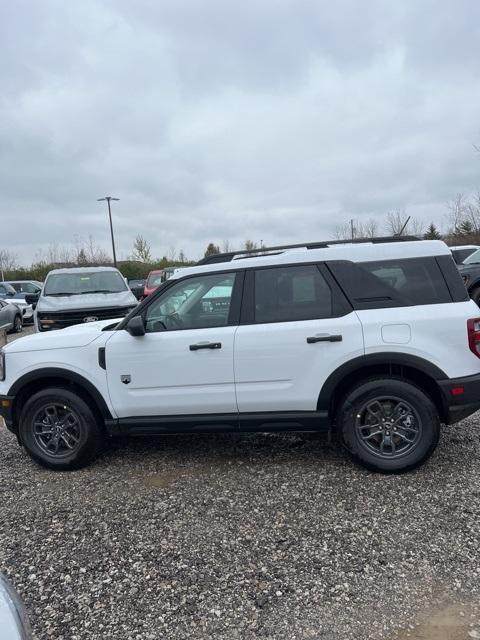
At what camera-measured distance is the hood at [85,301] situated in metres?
9.07

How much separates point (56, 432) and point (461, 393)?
3.40 metres

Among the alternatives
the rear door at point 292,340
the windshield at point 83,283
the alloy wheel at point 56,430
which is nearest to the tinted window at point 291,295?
the rear door at point 292,340

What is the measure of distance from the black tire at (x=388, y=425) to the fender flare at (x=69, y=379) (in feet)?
6.59

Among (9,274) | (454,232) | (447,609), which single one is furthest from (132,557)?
(9,274)

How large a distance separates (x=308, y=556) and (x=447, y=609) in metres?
0.81

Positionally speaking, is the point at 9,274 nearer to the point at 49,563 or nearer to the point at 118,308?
the point at 118,308

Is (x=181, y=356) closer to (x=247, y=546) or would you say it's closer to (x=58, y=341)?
(x=58, y=341)

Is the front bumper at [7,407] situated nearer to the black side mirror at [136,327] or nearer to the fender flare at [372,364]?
the black side mirror at [136,327]

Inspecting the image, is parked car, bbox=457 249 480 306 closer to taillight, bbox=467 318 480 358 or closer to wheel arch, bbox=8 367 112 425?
taillight, bbox=467 318 480 358

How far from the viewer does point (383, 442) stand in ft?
12.8

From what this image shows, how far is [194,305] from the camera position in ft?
13.9

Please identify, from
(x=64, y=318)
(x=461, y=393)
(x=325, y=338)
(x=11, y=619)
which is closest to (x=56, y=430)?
(x=325, y=338)

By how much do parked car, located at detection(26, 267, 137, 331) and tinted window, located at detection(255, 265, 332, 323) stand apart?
5704mm

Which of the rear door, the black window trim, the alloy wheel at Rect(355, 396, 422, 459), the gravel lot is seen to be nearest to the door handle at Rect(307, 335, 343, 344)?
the rear door
